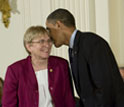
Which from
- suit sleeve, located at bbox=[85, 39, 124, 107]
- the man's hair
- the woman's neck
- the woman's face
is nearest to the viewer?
suit sleeve, located at bbox=[85, 39, 124, 107]

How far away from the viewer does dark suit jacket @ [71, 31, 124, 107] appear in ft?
7.59

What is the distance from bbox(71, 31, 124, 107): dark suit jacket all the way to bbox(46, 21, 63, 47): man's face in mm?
194

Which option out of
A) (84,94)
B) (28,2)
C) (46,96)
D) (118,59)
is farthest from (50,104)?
(28,2)

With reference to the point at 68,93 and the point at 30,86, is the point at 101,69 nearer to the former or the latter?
the point at 68,93

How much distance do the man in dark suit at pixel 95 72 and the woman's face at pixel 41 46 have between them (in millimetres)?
265

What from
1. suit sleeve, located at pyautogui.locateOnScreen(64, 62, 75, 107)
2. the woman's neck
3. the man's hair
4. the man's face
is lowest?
suit sleeve, located at pyautogui.locateOnScreen(64, 62, 75, 107)

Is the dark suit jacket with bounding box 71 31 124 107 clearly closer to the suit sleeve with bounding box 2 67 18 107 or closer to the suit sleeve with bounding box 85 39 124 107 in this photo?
the suit sleeve with bounding box 85 39 124 107

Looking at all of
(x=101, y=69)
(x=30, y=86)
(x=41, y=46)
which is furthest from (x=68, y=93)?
(x=101, y=69)

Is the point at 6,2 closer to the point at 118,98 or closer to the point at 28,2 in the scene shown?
the point at 28,2

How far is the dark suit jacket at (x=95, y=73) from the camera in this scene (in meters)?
2.31

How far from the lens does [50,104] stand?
2713 millimetres

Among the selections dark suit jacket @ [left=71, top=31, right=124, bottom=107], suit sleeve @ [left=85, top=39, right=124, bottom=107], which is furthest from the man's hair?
suit sleeve @ [left=85, top=39, right=124, bottom=107]

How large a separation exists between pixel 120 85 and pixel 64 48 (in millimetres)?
2504

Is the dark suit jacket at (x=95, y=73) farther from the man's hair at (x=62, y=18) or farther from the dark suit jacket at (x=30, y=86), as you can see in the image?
the dark suit jacket at (x=30, y=86)
